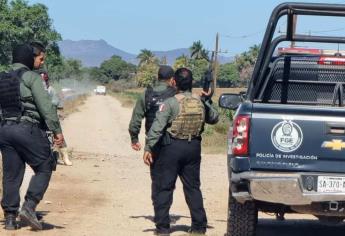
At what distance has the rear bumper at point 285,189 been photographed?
6609 mm

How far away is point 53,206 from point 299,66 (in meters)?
3.63

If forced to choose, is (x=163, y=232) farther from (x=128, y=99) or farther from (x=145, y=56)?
(x=145, y=56)

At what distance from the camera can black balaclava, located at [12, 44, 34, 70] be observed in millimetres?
8344

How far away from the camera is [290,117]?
22.0ft

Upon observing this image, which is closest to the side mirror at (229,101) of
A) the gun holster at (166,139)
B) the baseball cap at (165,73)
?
the gun holster at (166,139)

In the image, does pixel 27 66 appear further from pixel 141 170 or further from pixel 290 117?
pixel 141 170

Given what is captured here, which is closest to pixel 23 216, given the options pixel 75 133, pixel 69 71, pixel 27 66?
pixel 27 66

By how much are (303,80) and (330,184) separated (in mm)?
2167

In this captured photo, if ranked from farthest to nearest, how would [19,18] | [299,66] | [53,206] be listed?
1. [19,18]
2. [53,206]
3. [299,66]

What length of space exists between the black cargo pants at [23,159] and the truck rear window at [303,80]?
2.23 meters

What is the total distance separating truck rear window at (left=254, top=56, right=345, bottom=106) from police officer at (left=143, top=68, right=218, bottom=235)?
69 centimetres

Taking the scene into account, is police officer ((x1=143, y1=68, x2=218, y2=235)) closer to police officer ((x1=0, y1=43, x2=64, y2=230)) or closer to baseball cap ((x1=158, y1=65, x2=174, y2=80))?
baseball cap ((x1=158, y1=65, x2=174, y2=80))

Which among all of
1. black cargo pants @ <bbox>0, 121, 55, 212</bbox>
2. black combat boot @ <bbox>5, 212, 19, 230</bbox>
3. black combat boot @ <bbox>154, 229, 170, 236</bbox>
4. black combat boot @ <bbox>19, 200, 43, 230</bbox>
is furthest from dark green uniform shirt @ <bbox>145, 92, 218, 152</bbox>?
black combat boot @ <bbox>5, 212, 19, 230</bbox>

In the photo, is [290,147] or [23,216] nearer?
[290,147]
